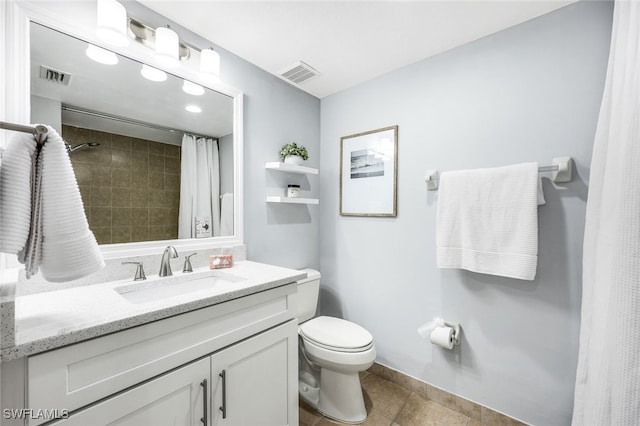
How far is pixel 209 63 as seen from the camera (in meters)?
1.48

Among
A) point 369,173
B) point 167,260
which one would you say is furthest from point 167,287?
point 369,173

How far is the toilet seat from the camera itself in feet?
5.00

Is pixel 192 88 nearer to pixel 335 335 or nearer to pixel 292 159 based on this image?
pixel 292 159

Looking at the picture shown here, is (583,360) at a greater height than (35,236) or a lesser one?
lesser

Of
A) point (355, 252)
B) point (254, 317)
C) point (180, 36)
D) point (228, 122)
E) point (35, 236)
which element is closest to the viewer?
point (35, 236)

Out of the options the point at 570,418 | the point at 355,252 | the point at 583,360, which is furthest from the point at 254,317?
the point at 570,418

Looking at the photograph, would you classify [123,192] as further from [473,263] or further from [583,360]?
[583,360]

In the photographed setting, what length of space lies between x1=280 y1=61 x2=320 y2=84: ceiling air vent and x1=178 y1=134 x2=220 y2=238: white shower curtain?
0.74 meters

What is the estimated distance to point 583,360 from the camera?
1156mm

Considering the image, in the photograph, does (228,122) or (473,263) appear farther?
(228,122)

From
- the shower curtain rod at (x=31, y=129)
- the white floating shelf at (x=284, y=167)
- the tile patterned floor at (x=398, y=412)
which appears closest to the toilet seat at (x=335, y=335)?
the tile patterned floor at (x=398, y=412)

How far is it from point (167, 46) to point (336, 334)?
5.94 ft

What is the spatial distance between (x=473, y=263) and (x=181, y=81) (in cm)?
189

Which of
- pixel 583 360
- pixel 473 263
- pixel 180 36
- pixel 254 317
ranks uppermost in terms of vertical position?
pixel 180 36
